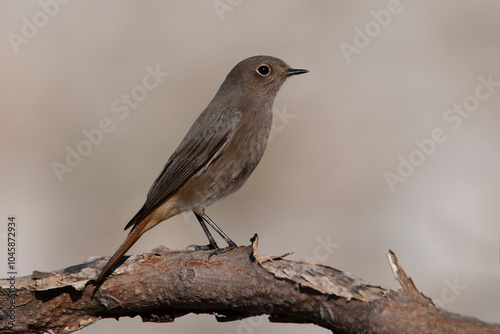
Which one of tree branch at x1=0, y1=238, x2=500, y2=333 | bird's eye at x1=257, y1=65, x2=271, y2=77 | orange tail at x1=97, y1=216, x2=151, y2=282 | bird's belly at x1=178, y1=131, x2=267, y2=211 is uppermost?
bird's eye at x1=257, y1=65, x2=271, y2=77

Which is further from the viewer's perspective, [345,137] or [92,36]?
[92,36]

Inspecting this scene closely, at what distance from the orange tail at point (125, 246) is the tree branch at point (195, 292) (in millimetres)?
68

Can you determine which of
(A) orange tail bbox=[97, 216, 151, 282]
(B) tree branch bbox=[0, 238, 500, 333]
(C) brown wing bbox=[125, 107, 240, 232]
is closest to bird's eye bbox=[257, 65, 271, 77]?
(C) brown wing bbox=[125, 107, 240, 232]

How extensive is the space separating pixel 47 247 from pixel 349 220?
4.05 meters

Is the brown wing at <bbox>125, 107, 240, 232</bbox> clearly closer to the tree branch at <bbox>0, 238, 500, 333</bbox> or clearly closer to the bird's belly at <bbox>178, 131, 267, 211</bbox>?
the bird's belly at <bbox>178, 131, 267, 211</bbox>

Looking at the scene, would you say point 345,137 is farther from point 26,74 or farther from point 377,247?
point 26,74

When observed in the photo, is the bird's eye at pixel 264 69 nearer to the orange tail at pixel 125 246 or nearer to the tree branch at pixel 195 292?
the orange tail at pixel 125 246

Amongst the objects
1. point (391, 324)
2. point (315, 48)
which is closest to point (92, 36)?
point (315, 48)

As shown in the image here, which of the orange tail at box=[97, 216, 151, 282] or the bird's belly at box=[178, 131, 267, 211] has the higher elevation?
the bird's belly at box=[178, 131, 267, 211]

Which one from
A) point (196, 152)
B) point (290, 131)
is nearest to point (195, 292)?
point (196, 152)

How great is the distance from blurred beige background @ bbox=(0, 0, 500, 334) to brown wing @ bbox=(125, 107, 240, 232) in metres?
2.63

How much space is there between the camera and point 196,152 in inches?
236

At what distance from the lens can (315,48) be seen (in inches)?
407

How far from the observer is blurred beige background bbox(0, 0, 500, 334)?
873cm
